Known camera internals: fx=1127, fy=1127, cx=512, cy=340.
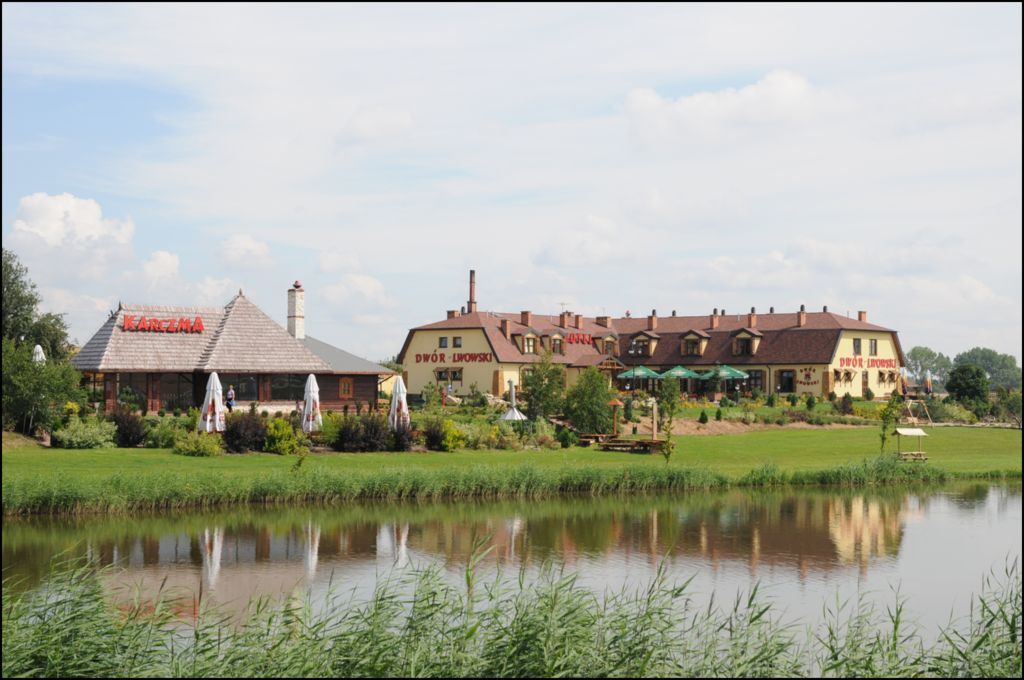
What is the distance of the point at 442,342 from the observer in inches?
2699

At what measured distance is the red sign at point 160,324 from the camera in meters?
46.2

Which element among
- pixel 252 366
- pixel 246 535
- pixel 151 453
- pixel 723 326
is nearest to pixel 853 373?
pixel 723 326

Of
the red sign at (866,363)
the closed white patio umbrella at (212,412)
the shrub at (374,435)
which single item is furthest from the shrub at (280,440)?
the red sign at (866,363)

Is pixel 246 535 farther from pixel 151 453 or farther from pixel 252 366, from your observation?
pixel 252 366

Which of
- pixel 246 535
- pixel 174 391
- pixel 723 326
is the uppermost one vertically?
pixel 723 326

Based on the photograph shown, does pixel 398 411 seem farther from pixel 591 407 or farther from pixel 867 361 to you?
pixel 867 361

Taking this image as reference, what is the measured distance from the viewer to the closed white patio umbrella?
119 ft

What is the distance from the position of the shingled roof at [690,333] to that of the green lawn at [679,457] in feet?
49.6

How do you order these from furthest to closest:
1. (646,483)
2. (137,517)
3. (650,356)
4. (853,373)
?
(650,356) → (853,373) → (646,483) → (137,517)

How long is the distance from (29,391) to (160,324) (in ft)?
Answer: 38.8

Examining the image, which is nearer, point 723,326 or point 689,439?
point 689,439

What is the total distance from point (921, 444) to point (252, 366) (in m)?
27.3

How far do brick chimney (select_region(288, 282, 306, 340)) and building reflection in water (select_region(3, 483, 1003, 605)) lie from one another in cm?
2454

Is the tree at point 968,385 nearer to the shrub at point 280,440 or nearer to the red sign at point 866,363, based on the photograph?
the red sign at point 866,363
